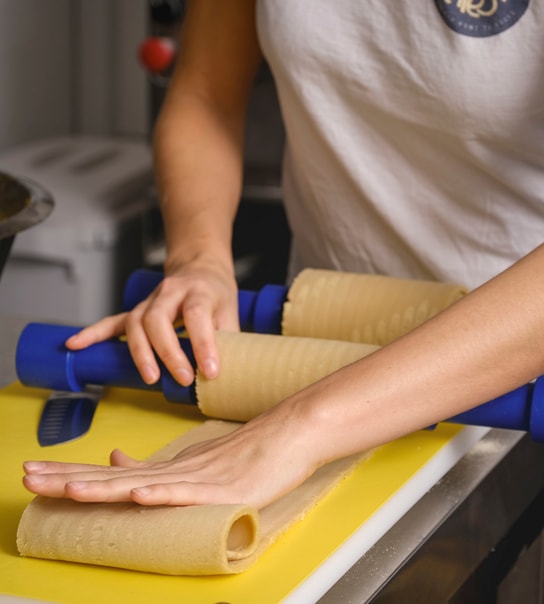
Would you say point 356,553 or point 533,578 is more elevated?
point 356,553

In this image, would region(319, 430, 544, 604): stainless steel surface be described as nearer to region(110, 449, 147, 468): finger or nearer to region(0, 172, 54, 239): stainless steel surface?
region(110, 449, 147, 468): finger

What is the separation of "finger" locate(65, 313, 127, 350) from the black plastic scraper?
2.1 inches

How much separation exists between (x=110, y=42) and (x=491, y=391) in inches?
77.0

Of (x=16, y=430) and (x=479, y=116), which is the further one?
(x=479, y=116)

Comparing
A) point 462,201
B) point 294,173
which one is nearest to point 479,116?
point 462,201

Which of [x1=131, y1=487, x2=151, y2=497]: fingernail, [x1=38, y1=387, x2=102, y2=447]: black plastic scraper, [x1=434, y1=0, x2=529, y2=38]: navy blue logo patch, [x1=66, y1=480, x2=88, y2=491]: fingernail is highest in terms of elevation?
[x1=434, y1=0, x2=529, y2=38]: navy blue logo patch

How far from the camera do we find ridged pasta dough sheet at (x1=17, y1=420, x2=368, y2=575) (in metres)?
0.75

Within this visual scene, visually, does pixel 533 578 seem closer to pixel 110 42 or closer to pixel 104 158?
pixel 104 158

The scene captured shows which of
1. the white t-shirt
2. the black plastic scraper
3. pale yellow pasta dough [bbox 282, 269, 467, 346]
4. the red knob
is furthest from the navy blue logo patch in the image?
the red knob

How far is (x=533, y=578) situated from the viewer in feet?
3.45

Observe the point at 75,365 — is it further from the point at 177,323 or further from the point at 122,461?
the point at 122,461

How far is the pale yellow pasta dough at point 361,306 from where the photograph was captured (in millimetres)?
1092

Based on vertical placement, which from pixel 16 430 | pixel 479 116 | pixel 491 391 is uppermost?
pixel 479 116

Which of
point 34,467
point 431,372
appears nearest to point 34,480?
point 34,467
